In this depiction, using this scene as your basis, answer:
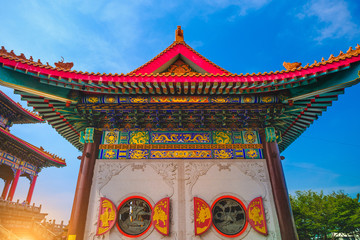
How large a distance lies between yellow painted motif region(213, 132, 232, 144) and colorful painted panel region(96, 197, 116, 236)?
11.8 feet

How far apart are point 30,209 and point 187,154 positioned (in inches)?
772

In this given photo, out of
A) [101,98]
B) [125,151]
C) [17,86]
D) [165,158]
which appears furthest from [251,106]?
[17,86]

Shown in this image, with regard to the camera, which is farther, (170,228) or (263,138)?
(263,138)

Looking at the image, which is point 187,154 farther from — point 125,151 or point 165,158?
point 125,151

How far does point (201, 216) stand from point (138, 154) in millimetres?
2570

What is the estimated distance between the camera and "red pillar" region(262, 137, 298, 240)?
5477 mm

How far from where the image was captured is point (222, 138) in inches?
264

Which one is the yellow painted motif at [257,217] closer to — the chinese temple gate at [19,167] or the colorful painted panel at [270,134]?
the colorful painted panel at [270,134]

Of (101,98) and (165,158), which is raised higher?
(101,98)

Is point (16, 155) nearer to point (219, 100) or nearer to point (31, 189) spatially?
point (31, 189)

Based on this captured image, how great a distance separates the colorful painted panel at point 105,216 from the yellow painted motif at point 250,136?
177 inches

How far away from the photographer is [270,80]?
5609 mm

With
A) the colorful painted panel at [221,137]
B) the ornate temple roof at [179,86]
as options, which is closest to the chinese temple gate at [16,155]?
the ornate temple roof at [179,86]

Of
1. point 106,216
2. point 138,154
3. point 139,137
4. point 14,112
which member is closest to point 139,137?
point 139,137
